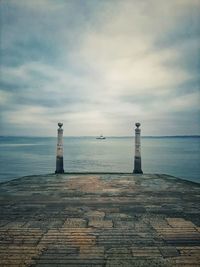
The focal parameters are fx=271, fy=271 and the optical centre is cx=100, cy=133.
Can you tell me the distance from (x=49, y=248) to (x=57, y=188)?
15.9 ft

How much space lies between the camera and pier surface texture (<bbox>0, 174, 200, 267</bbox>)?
3652 mm

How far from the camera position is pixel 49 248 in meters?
3.95

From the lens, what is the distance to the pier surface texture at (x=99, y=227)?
365 cm

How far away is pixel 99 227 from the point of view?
491cm

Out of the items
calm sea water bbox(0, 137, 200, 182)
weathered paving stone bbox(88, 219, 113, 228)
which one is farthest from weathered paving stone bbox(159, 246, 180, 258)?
calm sea water bbox(0, 137, 200, 182)

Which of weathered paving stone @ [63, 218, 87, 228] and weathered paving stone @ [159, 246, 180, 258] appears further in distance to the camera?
weathered paving stone @ [63, 218, 87, 228]

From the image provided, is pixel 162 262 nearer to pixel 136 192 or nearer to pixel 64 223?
pixel 64 223

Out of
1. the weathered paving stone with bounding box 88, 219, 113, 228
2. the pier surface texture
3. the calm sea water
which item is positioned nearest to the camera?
the pier surface texture

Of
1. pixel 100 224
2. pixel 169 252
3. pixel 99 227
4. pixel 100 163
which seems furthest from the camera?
pixel 100 163

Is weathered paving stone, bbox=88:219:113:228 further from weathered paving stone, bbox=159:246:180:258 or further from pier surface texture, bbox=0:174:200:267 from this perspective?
weathered paving stone, bbox=159:246:180:258

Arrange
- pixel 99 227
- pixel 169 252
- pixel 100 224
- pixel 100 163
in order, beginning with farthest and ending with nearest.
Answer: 1. pixel 100 163
2. pixel 100 224
3. pixel 99 227
4. pixel 169 252

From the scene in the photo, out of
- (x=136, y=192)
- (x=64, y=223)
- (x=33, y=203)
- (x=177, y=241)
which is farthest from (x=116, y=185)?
(x=177, y=241)

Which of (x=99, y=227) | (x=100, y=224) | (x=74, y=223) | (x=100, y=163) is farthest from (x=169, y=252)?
(x=100, y=163)

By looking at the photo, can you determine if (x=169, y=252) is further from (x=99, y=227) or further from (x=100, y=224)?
(x=100, y=224)
